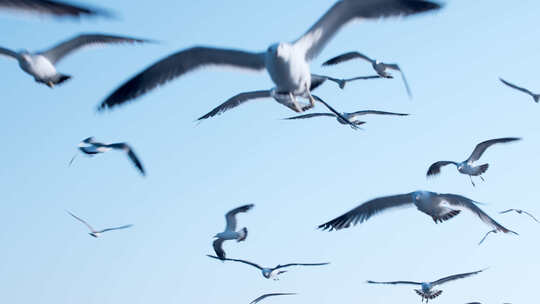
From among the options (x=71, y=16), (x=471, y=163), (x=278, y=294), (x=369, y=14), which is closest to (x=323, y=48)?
(x=369, y=14)

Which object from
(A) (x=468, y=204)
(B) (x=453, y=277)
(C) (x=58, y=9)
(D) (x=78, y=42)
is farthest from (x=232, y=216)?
(C) (x=58, y=9)

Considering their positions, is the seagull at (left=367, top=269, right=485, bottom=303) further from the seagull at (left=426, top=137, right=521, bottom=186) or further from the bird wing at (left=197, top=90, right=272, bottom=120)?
the bird wing at (left=197, top=90, right=272, bottom=120)

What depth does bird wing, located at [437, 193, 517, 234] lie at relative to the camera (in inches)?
614

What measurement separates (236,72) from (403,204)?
656cm

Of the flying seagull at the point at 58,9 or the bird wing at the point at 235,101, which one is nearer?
the flying seagull at the point at 58,9

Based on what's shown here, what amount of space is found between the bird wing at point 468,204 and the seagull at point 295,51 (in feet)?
19.2

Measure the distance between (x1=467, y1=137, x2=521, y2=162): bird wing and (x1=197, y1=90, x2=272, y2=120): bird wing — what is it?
566 centimetres

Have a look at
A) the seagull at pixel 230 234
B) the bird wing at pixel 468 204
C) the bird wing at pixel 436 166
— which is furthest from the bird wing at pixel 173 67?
the bird wing at pixel 436 166

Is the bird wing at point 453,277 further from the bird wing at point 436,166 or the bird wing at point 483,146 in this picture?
the bird wing at point 483,146

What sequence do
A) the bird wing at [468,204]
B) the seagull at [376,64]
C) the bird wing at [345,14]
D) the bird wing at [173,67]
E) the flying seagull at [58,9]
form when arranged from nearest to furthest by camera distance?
the flying seagull at [58,9], the bird wing at [345,14], the bird wing at [173,67], the bird wing at [468,204], the seagull at [376,64]

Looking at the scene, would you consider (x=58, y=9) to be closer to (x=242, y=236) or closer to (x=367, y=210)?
(x=367, y=210)

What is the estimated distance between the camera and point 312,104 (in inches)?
430

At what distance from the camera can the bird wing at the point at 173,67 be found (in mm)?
11062

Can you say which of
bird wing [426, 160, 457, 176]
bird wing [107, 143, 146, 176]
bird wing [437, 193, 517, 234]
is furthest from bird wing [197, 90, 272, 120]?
bird wing [426, 160, 457, 176]
